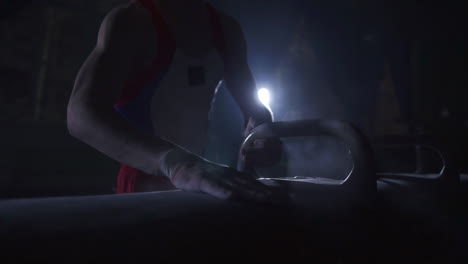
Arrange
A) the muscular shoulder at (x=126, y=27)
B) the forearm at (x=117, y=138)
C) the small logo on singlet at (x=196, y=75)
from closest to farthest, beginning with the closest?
the forearm at (x=117, y=138), the muscular shoulder at (x=126, y=27), the small logo on singlet at (x=196, y=75)

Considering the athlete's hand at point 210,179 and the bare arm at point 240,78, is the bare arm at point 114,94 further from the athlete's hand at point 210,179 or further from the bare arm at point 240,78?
the bare arm at point 240,78

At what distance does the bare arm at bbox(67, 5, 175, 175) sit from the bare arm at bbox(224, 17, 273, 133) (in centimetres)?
47

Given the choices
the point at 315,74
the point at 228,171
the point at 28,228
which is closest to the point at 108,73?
the point at 228,171

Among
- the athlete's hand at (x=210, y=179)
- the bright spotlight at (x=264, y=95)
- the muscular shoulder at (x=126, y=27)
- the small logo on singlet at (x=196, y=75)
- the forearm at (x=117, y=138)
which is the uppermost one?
the bright spotlight at (x=264, y=95)

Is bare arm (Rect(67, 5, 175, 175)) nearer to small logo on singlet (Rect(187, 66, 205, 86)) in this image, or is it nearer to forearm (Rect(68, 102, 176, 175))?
forearm (Rect(68, 102, 176, 175))

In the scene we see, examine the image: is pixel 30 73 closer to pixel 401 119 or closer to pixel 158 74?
pixel 158 74

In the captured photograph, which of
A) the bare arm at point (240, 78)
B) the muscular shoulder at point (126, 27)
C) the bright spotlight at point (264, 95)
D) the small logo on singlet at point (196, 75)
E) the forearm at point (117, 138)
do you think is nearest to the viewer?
the forearm at point (117, 138)

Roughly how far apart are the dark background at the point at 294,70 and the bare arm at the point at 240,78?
2833mm

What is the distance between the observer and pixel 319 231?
0.43m

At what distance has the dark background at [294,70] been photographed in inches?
148

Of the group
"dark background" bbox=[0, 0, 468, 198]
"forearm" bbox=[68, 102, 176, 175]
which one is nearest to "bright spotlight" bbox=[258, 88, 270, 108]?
"dark background" bbox=[0, 0, 468, 198]

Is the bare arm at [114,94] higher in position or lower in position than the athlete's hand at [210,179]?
higher

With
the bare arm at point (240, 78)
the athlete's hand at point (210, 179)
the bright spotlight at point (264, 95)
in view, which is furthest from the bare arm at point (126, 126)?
the bright spotlight at point (264, 95)

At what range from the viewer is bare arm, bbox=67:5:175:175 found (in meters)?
0.77
